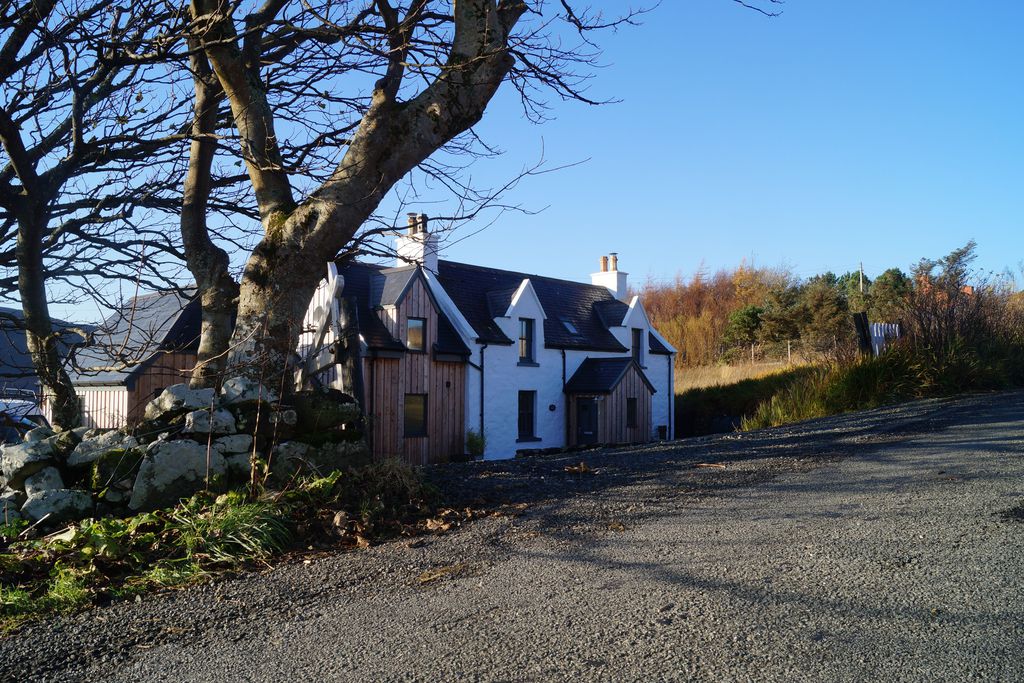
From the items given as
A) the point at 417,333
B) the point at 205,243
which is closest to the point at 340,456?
the point at 205,243

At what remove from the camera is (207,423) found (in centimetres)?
633

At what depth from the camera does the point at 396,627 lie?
12.7ft

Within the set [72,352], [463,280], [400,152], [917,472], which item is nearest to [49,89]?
[72,352]

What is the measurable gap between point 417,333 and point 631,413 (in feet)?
32.9

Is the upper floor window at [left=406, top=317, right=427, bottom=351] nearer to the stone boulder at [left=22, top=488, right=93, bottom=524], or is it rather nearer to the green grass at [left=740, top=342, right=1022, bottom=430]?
the green grass at [left=740, top=342, right=1022, bottom=430]

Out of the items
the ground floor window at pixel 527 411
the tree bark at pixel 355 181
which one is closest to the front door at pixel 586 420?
the ground floor window at pixel 527 411

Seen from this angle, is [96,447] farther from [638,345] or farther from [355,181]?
[638,345]

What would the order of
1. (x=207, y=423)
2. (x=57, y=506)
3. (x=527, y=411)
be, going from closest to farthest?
(x=57, y=506) → (x=207, y=423) → (x=527, y=411)

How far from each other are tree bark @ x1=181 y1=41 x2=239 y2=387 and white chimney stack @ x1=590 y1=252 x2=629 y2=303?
87.7 ft

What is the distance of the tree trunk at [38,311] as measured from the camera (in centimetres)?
877

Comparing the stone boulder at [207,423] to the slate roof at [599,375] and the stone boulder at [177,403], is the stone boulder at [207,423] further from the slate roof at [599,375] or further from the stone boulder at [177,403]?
the slate roof at [599,375]

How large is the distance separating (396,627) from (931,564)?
10.1 ft

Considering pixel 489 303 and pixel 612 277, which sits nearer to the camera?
pixel 489 303

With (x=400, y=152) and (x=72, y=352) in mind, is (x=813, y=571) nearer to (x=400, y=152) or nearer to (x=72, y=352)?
(x=400, y=152)
